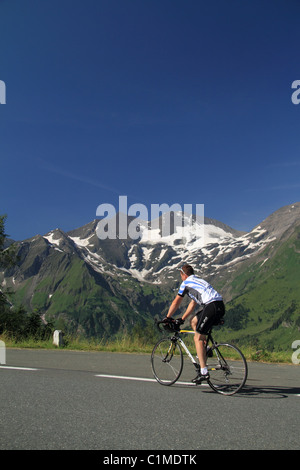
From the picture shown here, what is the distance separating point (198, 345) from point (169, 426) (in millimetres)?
2880

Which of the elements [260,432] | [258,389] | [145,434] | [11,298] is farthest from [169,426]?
[11,298]

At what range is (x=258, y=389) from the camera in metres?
7.72

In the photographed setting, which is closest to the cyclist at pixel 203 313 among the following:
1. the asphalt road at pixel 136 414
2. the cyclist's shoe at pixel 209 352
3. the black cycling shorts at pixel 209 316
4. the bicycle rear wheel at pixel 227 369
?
the black cycling shorts at pixel 209 316

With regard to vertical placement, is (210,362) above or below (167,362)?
above

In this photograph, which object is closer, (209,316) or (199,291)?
(209,316)

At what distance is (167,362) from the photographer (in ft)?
28.1

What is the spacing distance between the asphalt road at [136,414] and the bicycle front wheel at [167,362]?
0.29 meters

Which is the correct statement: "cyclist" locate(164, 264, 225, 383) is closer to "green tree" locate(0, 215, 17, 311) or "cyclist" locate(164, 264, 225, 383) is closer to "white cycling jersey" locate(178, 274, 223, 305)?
"white cycling jersey" locate(178, 274, 223, 305)

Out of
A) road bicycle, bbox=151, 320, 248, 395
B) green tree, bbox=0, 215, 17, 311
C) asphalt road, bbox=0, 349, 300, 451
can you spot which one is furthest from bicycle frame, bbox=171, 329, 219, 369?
green tree, bbox=0, 215, 17, 311

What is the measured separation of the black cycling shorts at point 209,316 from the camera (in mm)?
7523

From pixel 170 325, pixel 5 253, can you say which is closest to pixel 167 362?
pixel 170 325

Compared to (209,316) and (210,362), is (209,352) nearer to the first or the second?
(210,362)

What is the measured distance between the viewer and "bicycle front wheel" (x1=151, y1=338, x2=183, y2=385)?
814cm

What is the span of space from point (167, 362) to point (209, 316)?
1827mm
